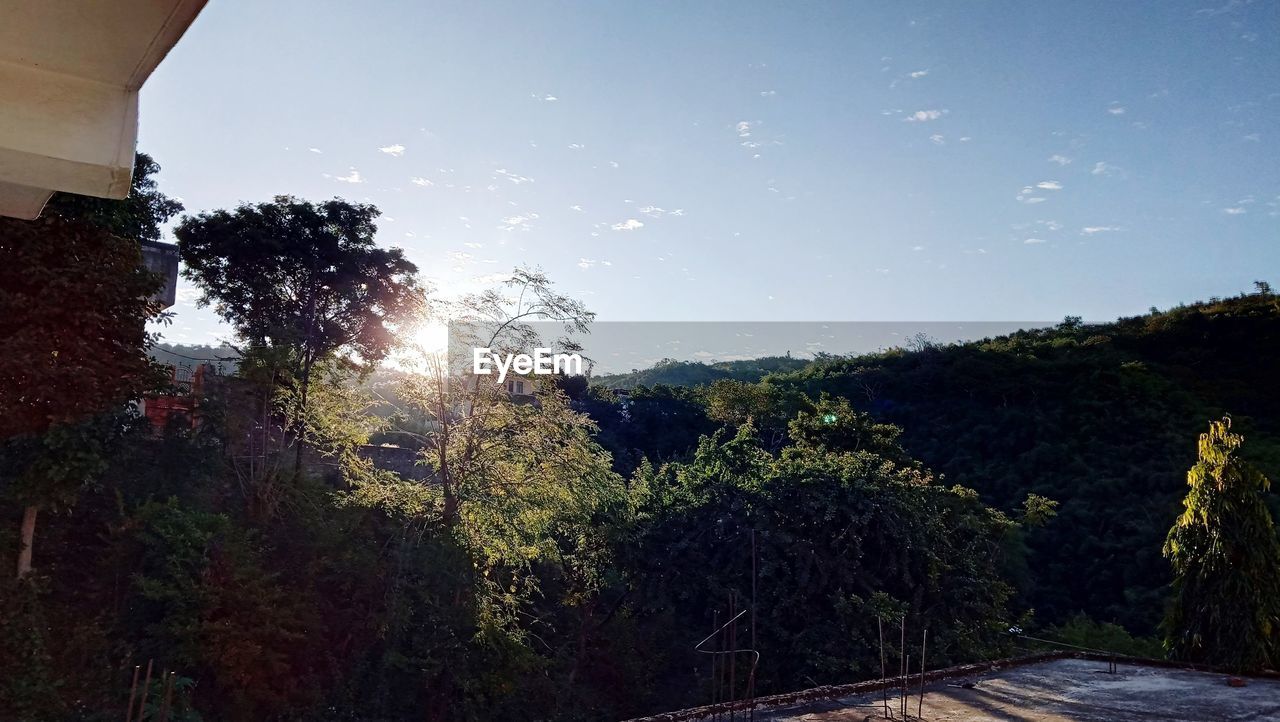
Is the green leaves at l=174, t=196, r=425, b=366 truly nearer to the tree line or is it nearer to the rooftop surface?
the tree line

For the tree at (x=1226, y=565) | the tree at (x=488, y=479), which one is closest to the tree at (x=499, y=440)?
the tree at (x=488, y=479)

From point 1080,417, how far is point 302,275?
98.2 ft

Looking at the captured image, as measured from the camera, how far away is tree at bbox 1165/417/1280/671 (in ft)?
38.5

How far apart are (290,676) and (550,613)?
4.92 meters

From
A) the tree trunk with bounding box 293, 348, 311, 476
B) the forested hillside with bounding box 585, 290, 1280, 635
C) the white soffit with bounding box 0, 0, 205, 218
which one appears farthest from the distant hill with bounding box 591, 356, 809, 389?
the white soffit with bounding box 0, 0, 205, 218

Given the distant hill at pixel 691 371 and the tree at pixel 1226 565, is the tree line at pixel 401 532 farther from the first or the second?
the distant hill at pixel 691 371

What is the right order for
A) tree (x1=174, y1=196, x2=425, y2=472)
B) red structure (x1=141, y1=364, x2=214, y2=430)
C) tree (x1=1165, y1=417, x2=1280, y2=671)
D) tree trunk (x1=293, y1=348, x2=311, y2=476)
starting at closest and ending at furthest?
tree (x1=1165, y1=417, x2=1280, y2=671) < red structure (x1=141, y1=364, x2=214, y2=430) < tree trunk (x1=293, y1=348, x2=311, y2=476) < tree (x1=174, y1=196, x2=425, y2=472)

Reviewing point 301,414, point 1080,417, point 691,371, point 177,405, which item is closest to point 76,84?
point 301,414

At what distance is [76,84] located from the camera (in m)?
0.92

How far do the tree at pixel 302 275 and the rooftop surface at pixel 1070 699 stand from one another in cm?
1473

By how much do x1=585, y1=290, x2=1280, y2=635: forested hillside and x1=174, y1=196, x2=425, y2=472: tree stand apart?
12926 mm

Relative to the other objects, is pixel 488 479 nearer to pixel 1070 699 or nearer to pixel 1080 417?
pixel 1070 699

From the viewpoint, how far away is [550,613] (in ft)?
51.8

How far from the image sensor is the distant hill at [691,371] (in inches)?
2771
